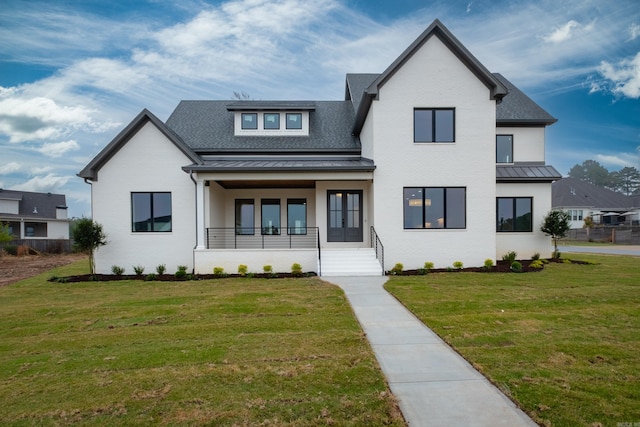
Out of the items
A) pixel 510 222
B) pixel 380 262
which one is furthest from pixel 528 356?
pixel 510 222

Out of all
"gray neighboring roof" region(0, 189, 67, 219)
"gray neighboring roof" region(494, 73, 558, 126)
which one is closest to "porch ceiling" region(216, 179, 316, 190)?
"gray neighboring roof" region(494, 73, 558, 126)

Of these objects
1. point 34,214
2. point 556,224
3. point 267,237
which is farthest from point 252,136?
point 34,214

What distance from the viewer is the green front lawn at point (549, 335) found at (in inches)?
146

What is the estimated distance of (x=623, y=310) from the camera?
7.48 m

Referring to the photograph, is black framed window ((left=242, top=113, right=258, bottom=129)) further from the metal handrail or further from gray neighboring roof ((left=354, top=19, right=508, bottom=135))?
the metal handrail

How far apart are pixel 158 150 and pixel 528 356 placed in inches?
556

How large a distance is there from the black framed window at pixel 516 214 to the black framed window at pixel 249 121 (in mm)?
12716

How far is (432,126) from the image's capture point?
45.3 ft

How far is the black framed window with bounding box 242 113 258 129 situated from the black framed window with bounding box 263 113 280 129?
0.51 m

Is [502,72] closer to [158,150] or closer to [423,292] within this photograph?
[423,292]

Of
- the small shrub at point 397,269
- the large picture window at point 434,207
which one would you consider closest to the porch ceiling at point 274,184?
the large picture window at point 434,207

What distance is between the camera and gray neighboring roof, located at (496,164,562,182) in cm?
1588

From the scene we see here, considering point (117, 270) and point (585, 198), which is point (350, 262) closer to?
point (117, 270)

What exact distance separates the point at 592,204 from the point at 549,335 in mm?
49411
